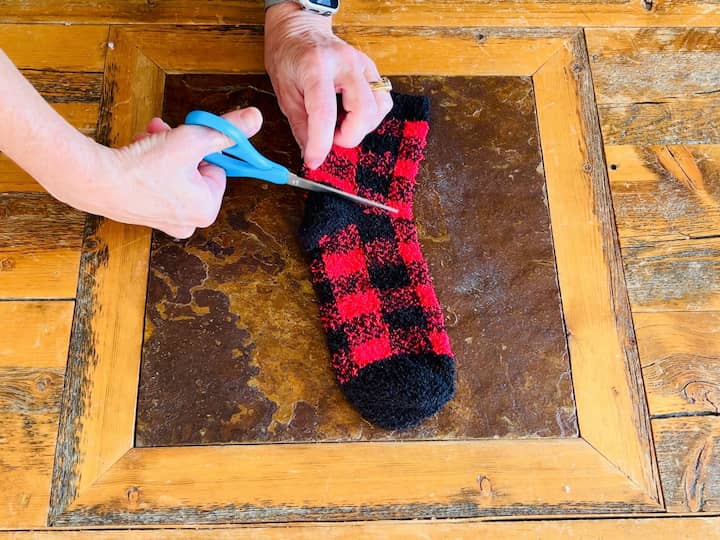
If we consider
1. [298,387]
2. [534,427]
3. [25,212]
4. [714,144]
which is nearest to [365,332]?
[298,387]

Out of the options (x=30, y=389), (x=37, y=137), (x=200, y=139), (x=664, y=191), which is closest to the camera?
(x=37, y=137)

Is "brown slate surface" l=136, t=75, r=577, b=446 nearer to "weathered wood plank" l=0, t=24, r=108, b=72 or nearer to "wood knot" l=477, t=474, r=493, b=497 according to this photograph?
"wood knot" l=477, t=474, r=493, b=497

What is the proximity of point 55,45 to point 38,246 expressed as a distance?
37 centimetres

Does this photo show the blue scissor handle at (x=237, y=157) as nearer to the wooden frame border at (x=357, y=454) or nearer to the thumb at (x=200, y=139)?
the thumb at (x=200, y=139)

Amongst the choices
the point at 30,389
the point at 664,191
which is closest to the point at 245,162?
the point at 30,389

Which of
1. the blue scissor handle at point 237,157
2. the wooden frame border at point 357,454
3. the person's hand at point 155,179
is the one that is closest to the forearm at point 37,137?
the person's hand at point 155,179

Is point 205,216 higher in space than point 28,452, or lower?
higher

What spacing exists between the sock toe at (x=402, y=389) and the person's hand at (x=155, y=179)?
0.33m

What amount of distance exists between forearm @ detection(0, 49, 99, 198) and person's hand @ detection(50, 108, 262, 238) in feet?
0.04

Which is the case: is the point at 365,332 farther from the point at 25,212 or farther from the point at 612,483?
the point at 25,212

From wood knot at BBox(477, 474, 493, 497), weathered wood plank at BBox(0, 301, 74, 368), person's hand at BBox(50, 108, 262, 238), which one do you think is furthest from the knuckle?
wood knot at BBox(477, 474, 493, 497)

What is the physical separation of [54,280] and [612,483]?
2.88ft

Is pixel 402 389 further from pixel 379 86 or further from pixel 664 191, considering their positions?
pixel 664 191

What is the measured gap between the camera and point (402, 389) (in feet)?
2.69
